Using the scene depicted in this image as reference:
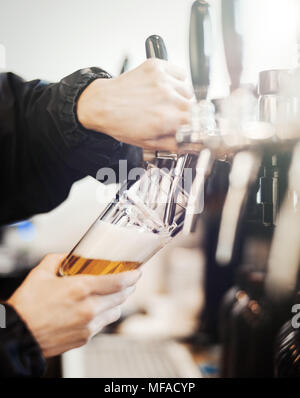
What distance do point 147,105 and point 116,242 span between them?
0.14 metres

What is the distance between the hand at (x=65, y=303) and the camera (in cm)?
47

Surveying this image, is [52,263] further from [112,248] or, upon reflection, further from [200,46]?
[200,46]

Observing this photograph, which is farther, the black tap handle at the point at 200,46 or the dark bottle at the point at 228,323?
the dark bottle at the point at 228,323

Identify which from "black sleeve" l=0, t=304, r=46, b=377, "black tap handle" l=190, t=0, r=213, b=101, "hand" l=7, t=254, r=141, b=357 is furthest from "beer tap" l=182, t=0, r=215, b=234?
"black sleeve" l=0, t=304, r=46, b=377

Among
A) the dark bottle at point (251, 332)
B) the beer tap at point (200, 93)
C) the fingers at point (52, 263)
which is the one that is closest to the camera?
the beer tap at point (200, 93)

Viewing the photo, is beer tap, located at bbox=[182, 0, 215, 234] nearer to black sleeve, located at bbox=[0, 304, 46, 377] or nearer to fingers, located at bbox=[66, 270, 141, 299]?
fingers, located at bbox=[66, 270, 141, 299]

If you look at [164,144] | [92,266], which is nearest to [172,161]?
[164,144]

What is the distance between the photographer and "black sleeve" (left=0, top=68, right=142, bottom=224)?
51cm

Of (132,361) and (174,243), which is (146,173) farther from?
(174,243)

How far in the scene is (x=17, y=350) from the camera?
478 millimetres

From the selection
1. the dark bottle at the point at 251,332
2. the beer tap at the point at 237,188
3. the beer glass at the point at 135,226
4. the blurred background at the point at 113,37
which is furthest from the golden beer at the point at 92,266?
the dark bottle at the point at 251,332

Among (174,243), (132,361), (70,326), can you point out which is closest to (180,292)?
(174,243)

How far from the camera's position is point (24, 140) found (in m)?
0.61

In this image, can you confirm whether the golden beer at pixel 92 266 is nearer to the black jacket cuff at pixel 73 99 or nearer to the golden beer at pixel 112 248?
the golden beer at pixel 112 248
